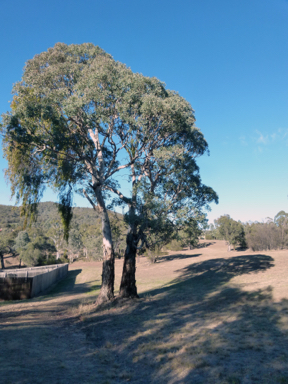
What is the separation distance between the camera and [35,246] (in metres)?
61.0

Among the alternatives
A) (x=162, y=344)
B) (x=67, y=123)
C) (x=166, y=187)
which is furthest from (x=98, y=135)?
(x=162, y=344)

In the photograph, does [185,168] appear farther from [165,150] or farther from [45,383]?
[45,383]

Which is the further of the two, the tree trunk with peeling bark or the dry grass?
the tree trunk with peeling bark

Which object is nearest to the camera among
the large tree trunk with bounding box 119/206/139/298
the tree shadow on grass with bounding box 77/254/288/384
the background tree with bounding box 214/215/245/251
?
the tree shadow on grass with bounding box 77/254/288/384

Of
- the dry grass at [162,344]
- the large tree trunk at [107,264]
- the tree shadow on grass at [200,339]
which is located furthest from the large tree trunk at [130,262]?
the dry grass at [162,344]

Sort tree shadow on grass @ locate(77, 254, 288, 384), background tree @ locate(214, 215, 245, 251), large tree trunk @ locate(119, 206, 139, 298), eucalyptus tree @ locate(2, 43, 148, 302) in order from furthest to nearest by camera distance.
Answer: background tree @ locate(214, 215, 245, 251), large tree trunk @ locate(119, 206, 139, 298), eucalyptus tree @ locate(2, 43, 148, 302), tree shadow on grass @ locate(77, 254, 288, 384)

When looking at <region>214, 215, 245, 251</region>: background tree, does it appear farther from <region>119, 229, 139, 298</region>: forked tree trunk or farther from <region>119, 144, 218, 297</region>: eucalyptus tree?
<region>119, 229, 139, 298</region>: forked tree trunk

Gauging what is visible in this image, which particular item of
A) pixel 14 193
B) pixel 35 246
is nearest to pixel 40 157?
pixel 14 193

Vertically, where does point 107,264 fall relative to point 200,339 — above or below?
above

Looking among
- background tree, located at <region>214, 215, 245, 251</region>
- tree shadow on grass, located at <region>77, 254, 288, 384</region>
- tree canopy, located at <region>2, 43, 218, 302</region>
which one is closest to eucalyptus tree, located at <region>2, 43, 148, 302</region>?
tree canopy, located at <region>2, 43, 218, 302</region>

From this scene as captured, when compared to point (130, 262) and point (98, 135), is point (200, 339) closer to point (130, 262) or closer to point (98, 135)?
point (130, 262)

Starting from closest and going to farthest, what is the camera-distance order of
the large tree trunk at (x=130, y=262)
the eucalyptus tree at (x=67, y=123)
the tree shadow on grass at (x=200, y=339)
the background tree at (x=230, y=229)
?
the tree shadow on grass at (x=200, y=339)
the eucalyptus tree at (x=67, y=123)
the large tree trunk at (x=130, y=262)
the background tree at (x=230, y=229)

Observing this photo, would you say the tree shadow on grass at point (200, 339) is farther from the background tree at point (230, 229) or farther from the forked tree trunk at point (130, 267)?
the background tree at point (230, 229)

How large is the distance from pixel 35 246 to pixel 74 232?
11.7 metres
